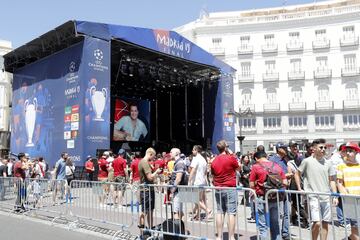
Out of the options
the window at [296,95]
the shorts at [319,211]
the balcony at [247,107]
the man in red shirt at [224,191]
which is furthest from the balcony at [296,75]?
the shorts at [319,211]

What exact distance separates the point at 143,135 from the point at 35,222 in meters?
19.9

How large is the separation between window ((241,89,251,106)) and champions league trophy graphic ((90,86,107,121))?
103 ft

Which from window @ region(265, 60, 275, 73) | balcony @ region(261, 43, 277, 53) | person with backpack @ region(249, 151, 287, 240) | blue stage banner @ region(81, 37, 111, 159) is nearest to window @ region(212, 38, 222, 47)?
balcony @ region(261, 43, 277, 53)

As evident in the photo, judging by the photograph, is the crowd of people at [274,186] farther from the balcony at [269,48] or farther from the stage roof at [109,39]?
the balcony at [269,48]

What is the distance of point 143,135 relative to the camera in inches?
1185

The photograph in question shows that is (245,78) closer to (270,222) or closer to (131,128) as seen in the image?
(131,128)

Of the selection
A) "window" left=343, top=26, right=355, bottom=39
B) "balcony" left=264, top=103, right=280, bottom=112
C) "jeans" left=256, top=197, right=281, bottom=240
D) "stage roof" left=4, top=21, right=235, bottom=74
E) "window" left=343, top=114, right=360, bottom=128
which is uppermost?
"window" left=343, top=26, right=355, bottom=39

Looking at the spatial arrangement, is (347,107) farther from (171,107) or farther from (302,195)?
(302,195)

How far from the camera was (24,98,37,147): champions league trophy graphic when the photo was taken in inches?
942

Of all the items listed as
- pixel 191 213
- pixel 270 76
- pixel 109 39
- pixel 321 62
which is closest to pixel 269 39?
pixel 270 76

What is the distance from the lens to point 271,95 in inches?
1901

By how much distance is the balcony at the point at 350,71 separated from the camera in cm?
4538

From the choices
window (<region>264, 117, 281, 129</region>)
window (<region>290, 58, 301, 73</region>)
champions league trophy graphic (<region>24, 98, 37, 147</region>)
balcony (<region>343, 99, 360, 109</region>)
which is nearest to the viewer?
champions league trophy graphic (<region>24, 98, 37, 147</region>)

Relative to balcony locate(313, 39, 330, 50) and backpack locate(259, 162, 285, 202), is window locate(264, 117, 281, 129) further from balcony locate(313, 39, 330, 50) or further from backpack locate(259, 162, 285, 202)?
backpack locate(259, 162, 285, 202)
